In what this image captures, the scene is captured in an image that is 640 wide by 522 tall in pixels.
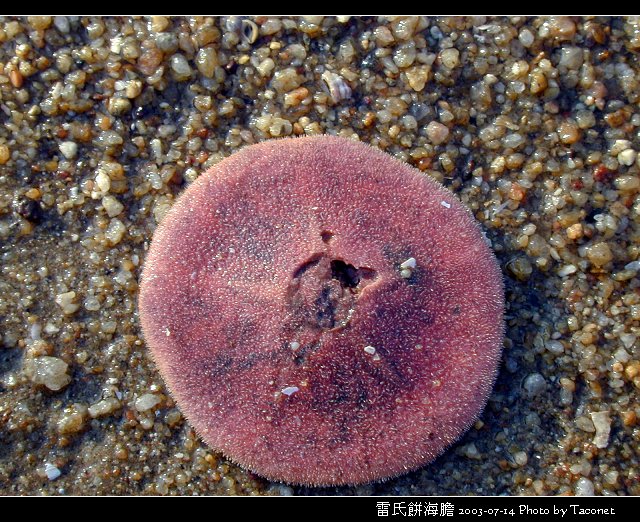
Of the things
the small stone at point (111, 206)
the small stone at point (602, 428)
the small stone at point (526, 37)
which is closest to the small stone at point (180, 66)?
the small stone at point (111, 206)

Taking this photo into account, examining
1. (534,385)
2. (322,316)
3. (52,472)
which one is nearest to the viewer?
(322,316)

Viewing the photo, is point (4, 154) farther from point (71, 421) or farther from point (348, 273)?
point (348, 273)

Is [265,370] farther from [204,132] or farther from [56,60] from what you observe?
[56,60]

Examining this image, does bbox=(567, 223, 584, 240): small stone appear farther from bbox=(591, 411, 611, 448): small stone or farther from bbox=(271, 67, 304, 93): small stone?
bbox=(271, 67, 304, 93): small stone

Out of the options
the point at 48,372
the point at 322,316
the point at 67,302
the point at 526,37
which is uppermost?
the point at 526,37

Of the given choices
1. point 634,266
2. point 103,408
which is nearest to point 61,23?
point 103,408

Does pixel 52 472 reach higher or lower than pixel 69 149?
lower
